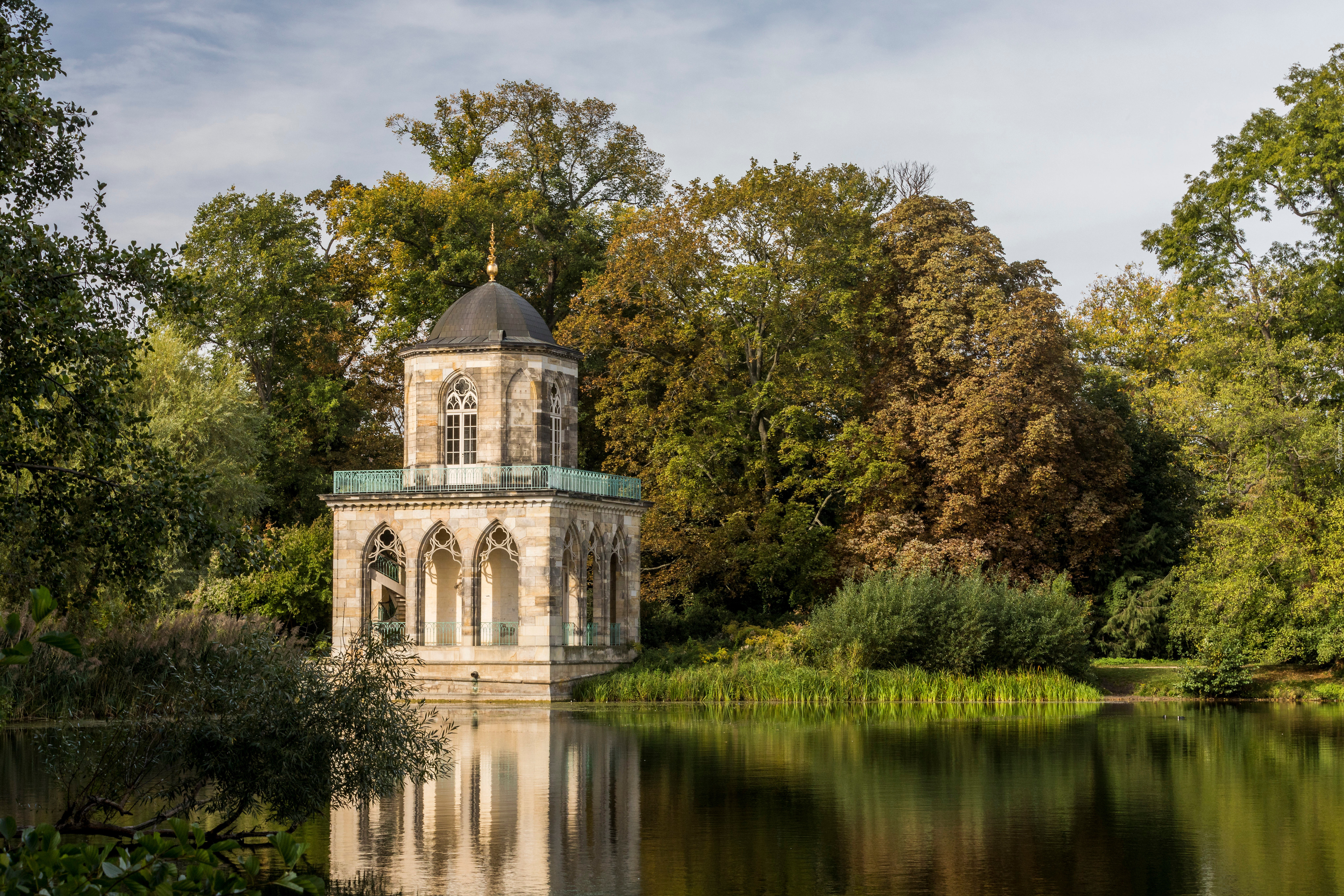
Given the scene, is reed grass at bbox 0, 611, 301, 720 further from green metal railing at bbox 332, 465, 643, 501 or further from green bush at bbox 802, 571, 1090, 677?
green bush at bbox 802, 571, 1090, 677

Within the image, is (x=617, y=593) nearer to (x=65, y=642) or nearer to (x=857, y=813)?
(x=857, y=813)

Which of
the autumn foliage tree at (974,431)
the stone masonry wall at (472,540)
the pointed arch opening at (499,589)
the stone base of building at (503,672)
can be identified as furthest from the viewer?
the autumn foliage tree at (974,431)

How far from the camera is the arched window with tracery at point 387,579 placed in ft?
115

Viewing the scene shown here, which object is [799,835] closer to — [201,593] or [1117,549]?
[201,593]

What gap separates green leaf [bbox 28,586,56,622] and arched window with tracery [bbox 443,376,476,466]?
1187 inches

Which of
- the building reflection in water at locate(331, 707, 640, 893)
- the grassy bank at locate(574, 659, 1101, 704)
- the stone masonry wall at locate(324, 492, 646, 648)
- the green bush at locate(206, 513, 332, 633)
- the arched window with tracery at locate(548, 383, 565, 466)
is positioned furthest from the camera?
the green bush at locate(206, 513, 332, 633)

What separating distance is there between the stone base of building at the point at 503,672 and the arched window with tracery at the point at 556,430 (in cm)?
474

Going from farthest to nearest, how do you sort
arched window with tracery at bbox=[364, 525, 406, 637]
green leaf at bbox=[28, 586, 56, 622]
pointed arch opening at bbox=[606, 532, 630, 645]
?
1. pointed arch opening at bbox=[606, 532, 630, 645]
2. arched window with tracery at bbox=[364, 525, 406, 637]
3. green leaf at bbox=[28, 586, 56, 622]

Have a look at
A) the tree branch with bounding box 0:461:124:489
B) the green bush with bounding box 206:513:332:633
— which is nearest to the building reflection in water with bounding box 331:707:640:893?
the tree branch with bounding box 0:461:124:489

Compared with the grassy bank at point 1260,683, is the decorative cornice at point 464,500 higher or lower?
higher

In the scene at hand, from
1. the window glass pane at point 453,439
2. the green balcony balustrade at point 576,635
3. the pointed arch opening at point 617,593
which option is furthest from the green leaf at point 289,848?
the pointed arch opening at point 617,593

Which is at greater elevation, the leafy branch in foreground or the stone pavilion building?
the stone pavilion building

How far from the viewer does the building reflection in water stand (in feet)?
39.0

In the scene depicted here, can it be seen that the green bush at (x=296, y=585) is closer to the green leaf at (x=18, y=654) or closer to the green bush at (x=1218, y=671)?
the green bush at (x=1218, y=671)
